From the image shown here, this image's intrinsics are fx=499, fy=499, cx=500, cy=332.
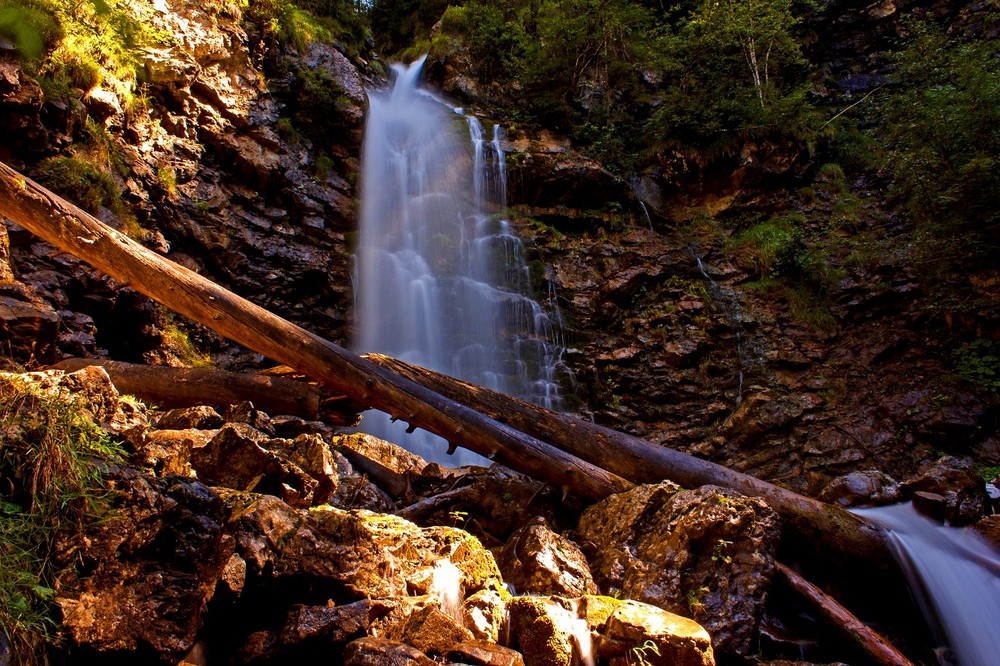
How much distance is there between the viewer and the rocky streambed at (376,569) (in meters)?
2.01

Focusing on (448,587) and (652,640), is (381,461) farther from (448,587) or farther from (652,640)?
(652,640)

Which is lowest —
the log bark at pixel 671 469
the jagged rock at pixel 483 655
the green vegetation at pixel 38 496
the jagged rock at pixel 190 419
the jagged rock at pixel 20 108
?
the jagged rock at pixel 190 419

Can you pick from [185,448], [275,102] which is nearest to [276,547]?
[185,448]

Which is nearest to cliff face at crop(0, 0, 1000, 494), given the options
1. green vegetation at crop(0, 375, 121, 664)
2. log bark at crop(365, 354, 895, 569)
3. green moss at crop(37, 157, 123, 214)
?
green moss at crop(37, 157, 123, 214)

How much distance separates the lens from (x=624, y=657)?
2512 millimetres

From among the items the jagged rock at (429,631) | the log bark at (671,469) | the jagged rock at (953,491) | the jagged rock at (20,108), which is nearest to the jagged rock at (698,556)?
the log bark at (671,469)

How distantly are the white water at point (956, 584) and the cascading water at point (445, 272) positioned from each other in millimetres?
5246

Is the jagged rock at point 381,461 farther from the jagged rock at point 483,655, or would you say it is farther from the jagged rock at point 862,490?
the jagged rock at point 862,490

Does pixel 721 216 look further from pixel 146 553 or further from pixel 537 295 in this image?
pixel 146 553

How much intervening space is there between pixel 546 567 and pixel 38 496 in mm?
2557

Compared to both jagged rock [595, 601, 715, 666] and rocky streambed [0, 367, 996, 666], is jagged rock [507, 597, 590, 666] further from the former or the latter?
jagged rock [595, 601, 715, 666]

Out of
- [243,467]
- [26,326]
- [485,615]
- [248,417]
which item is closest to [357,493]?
[243,467]

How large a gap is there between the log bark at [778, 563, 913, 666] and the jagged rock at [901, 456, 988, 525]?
1.70 meters

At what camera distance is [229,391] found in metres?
4.57
